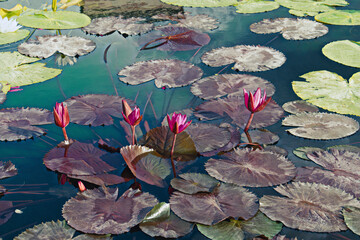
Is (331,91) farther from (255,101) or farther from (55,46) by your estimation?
(55,46)

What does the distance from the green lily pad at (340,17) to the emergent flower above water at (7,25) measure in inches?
114

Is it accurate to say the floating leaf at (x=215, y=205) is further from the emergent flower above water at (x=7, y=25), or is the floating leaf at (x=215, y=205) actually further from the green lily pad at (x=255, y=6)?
the green lily pad at (x=255, y=6)

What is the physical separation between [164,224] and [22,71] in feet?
5.96

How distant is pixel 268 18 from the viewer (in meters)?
3.76

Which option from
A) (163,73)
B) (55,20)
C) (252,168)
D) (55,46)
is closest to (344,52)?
(163,73)

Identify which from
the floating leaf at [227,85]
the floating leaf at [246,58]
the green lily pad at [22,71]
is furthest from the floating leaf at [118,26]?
the floating leaf at [227,85]

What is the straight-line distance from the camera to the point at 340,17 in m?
3.61

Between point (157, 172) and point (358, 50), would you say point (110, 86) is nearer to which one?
point (157, 172)

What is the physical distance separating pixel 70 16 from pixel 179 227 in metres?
2.83

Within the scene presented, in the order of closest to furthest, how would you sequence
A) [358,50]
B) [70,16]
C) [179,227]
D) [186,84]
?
1. [179,227]
2. [186,84]
3. [358,50]
4. [70,16]

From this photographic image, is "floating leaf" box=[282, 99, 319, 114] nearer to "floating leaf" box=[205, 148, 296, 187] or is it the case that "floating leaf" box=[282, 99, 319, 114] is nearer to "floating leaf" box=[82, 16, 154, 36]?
"floating leaf" box=[205, 148, 296, 187]

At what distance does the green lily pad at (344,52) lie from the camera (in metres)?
2.73

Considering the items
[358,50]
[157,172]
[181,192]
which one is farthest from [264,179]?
[358,50]

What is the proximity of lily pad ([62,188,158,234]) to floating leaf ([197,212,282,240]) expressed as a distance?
9.9 inches
